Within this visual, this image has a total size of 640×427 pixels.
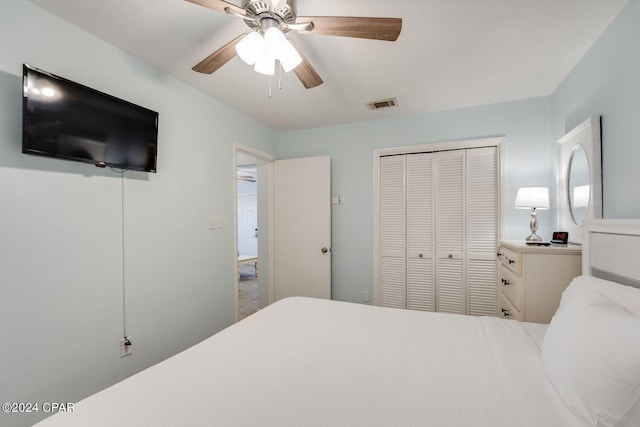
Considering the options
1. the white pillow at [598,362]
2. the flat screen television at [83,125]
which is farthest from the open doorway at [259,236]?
the white pillow at [598,362]

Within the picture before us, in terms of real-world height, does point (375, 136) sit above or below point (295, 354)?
above

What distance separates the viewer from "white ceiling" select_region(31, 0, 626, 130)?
4.87 ft

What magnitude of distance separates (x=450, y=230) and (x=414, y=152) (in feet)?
3.12

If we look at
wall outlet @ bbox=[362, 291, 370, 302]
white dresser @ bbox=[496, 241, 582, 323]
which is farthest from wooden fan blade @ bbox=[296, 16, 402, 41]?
wall outlet @ bbox=[362, 291, 370, 302]

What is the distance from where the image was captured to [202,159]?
8.20ft

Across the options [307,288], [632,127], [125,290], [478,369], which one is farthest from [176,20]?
[307,288]

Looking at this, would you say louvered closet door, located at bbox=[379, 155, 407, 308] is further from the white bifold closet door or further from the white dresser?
the white dresser

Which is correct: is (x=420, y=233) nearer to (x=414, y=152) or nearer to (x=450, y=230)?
(x=450, y=230)

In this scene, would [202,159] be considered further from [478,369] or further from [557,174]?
[557,174]

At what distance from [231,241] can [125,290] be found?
42.6 inches

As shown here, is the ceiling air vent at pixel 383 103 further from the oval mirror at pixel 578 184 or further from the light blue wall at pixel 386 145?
the oval mirror at pixel 578 184

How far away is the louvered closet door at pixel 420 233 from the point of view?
2973 mm

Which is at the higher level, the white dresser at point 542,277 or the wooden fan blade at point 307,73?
the wooden fan blade at point 307,73

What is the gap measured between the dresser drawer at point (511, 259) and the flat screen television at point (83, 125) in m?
2.68
